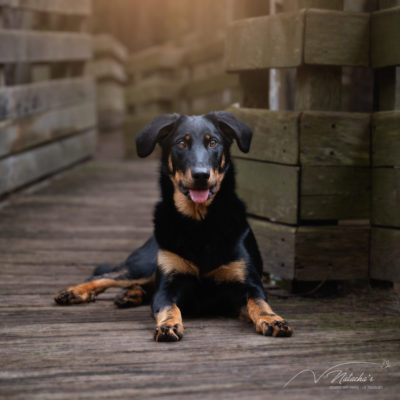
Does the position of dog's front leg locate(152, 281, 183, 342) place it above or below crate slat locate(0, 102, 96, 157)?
below

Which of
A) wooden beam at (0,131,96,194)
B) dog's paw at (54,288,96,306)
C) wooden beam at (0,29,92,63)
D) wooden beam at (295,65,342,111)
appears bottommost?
dog's paw at (54,288,96,306)

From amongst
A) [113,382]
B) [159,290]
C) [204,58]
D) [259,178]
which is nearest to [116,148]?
[204,58]

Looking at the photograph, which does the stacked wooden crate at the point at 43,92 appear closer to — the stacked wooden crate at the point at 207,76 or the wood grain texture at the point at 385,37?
the stacked wooden crate at the point at 207,76

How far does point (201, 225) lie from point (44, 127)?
14.5ft

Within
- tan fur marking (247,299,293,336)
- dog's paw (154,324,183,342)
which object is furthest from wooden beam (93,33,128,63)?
dog's paw (154,324,183,342)

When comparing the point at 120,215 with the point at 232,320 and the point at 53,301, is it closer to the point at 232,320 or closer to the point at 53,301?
the point at 53,301

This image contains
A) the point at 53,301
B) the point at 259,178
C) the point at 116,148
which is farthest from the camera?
the point at 116,148

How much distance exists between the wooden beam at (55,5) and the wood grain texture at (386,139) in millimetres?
3850

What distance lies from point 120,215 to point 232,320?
306 centimetres

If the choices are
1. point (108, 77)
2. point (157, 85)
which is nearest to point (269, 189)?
point (157, 85)

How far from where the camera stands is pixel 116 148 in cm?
1197

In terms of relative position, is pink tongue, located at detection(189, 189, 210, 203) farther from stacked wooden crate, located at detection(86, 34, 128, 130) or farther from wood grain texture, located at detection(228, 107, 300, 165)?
stacked wooden crate, located at detection(86, 34, 128, 130)

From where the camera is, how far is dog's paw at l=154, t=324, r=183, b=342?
2957 mm
